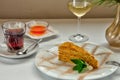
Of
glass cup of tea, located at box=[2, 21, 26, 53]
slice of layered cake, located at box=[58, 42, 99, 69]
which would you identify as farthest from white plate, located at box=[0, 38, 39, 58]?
slice of layered cake, located at box=[58, 42, 99, 69]

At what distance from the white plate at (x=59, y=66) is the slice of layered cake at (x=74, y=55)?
2cm

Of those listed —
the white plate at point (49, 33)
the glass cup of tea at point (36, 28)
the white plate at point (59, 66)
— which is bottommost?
the white plate at point (59, 66)

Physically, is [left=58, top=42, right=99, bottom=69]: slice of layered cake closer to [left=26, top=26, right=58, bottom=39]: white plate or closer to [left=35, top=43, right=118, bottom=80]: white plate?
[left=35, top=43, right=118, bottom=80]: white plate

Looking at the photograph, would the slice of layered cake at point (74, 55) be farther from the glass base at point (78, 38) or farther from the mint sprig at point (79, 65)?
the glass base at point (78, 38)

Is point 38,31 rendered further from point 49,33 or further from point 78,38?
point 78,38

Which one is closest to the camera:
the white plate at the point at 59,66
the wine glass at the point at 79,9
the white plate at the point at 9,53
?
the white plate at the point at 59,66

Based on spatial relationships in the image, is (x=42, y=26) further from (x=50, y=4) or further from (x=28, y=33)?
(x=50, y=4)

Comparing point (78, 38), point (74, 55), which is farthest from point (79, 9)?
point (74, 55)

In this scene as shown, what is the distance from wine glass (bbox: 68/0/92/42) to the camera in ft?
3.52

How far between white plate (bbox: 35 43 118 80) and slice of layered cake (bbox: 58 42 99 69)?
2 centimetres

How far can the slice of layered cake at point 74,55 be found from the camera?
83 cm

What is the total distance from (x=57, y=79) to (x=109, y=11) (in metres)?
0.62

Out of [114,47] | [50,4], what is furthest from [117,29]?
[50,4]

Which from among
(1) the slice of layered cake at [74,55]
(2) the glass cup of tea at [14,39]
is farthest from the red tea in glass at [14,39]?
(1) the slice of layered cake at [74,55]
